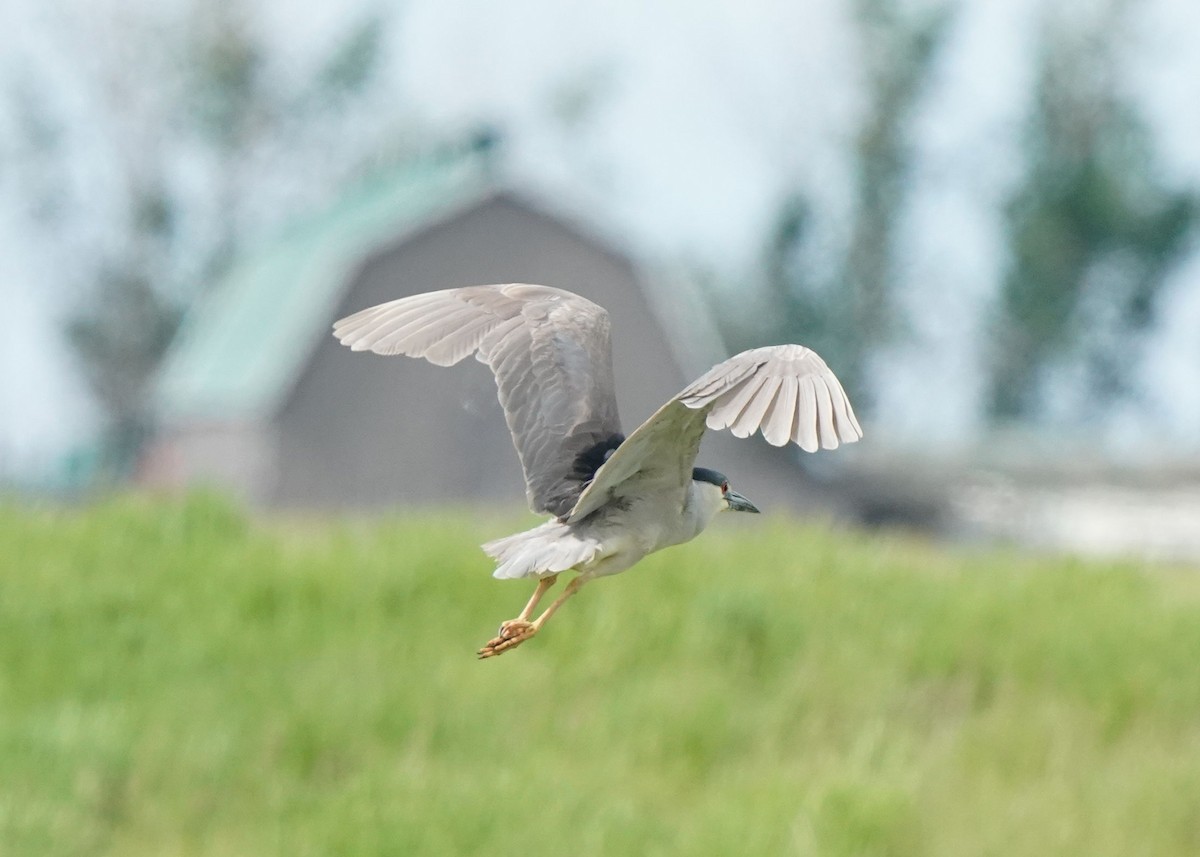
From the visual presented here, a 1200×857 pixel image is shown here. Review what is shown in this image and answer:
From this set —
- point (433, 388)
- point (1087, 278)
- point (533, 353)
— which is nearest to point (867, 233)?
point (1087, 278)

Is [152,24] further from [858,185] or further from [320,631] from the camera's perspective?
[320,631]

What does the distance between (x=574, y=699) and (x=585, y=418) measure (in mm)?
6387

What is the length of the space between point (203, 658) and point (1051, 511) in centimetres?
1855

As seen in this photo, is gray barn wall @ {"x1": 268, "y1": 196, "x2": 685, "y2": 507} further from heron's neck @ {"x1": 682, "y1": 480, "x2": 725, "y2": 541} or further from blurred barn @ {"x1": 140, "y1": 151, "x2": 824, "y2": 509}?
heron's neck @ {"x1": 682, "y1": 480, "x2": 725, "y2": 541}

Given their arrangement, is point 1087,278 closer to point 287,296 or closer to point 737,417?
point 287,296

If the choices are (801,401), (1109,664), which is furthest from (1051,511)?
(801,401)

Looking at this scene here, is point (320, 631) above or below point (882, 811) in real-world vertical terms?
above

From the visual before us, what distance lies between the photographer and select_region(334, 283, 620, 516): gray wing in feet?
11.9

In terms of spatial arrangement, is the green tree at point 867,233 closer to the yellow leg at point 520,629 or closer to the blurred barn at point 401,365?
the blurred barn at point 401,365

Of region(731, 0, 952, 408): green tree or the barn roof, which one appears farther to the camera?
region(731, 0, 952, 408): green tree

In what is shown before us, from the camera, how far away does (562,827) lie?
852cm

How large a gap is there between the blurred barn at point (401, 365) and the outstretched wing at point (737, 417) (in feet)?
63.5

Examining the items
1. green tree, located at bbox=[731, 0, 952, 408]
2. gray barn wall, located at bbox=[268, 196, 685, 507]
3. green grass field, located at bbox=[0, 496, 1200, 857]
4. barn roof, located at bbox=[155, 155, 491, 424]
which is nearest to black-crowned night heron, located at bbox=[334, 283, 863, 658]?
green grass field, located at bbox=[0, 496, 1200, 857]

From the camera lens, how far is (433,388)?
25359 millimetres
